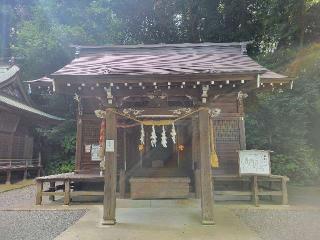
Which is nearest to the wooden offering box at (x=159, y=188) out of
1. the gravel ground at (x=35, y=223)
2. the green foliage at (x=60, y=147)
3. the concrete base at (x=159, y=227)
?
the concrete base at (x=159, y=227)

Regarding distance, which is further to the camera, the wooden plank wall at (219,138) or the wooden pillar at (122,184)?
the wooden plank wall at (219,138)

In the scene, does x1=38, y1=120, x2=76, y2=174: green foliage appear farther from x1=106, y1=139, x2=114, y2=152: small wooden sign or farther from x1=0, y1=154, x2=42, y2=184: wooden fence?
x1=106, y1=139, x2=114, y2=152: small wooden sign

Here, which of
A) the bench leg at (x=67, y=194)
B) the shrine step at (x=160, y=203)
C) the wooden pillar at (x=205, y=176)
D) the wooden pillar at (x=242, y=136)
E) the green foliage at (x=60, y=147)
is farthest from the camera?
the green foliage at (x=60, y=147)

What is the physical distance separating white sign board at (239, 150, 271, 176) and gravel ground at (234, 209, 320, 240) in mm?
1172

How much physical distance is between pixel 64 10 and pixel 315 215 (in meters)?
22.5

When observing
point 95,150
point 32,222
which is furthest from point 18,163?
point 32,222

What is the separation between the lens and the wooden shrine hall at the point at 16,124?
52.2 ft

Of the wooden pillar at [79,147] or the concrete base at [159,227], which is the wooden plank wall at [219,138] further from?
the concrete base at [159,227]

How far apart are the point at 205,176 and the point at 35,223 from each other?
4104mm

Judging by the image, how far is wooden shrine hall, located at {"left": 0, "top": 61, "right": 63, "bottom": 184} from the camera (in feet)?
52.2

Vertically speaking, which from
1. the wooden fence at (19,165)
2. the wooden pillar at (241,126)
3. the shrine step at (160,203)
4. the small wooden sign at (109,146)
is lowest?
the shrine step at (160,203)

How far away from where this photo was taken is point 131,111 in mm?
6809

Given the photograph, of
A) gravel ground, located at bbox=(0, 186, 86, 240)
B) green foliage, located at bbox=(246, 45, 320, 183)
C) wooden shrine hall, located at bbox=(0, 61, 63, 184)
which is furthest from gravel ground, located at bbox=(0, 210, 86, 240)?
green foliage, located at bbox=(246, 45, 320, 183)

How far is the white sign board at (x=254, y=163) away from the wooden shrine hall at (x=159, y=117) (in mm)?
859
